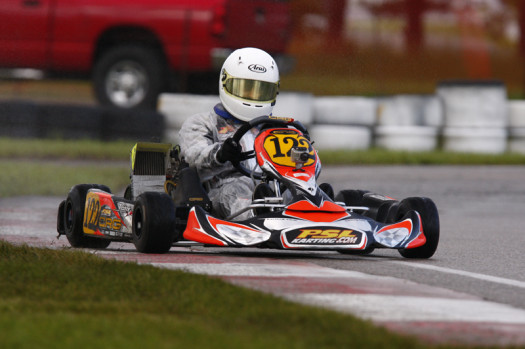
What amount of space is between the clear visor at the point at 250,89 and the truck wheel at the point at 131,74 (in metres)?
9.32

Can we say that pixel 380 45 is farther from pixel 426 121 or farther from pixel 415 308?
pixel 415 308

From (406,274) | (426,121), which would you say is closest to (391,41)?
(426,121)

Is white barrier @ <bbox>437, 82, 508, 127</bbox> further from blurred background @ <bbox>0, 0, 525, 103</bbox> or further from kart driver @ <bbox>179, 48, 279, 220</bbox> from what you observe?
kart driver @ <bbox>179, 48, 279, 220</bbox>

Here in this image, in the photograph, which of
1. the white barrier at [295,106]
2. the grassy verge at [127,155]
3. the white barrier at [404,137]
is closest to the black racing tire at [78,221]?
the grassy verge at [127,155]

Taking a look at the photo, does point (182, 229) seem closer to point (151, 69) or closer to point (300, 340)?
point (300, 340)

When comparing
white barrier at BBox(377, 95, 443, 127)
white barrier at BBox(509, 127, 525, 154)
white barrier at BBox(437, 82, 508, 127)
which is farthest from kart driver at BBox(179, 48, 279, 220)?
white barrier at BBox(509, 127, 525, 154)

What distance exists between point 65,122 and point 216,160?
10.00 metres

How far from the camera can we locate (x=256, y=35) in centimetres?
1670

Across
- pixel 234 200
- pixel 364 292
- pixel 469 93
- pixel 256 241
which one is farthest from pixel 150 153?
pixel 469 93

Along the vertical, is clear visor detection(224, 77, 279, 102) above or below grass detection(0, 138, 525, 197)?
above

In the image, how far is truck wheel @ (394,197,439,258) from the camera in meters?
6.84

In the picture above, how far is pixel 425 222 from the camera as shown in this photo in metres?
6.87

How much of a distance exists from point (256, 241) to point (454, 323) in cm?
215

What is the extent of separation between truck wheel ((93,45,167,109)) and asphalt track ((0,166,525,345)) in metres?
6.08
